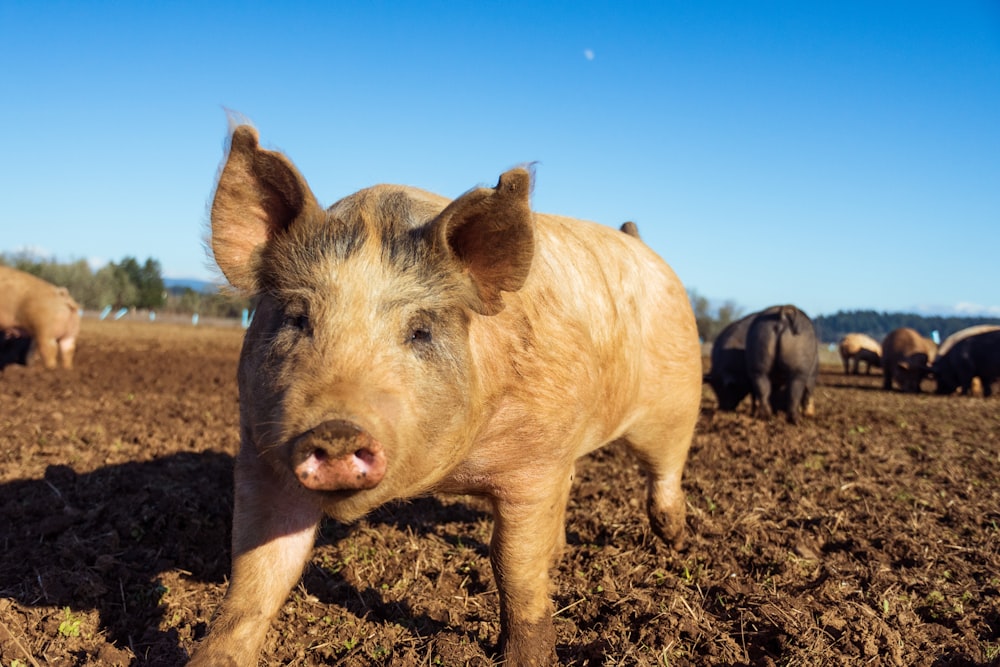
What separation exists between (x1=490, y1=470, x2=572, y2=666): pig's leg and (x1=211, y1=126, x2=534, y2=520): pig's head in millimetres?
398

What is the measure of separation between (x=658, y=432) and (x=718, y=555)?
83 centimetres

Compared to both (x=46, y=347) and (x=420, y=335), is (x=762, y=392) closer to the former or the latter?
(x=420, y=335)

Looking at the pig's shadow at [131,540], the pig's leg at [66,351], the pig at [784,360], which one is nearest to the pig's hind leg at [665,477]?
the pig's shadow at [131,540]

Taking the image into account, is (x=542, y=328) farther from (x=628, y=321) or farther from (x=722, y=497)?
(x=722, y=497)

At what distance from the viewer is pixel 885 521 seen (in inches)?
209

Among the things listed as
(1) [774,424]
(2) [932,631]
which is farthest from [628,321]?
(1) [774,424]

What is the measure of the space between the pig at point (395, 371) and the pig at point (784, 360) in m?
9.26

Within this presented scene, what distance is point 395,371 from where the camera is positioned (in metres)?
2.45

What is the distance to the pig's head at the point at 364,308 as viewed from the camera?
2.30 meters

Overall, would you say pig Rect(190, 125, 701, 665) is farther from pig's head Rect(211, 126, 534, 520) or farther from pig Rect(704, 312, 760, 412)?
pig Rect(704, 312, 760, 412)

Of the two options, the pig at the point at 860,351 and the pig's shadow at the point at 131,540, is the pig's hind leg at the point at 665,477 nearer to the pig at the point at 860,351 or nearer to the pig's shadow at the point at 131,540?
the pig's shadow at the point at 131,540

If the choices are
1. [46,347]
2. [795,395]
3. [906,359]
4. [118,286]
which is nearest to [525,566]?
[795,395]

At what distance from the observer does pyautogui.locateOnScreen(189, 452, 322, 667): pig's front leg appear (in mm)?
2768

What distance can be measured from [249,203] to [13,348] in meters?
15.2
